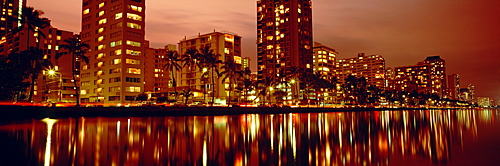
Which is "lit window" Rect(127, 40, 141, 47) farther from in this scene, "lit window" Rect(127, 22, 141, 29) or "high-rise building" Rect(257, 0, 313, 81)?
"high-rise building" Rect(257, 0, 313, 81)

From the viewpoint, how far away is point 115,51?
10706 cm

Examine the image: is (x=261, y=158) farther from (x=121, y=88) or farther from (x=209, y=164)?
(x=121, y=88)

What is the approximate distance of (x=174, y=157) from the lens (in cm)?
1394

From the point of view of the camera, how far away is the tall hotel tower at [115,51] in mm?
105188

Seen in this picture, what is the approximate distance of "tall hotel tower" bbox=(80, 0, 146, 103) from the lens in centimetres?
10519

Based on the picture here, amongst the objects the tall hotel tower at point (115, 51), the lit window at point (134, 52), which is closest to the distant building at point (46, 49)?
the tall hotel tower at point (115, 51)

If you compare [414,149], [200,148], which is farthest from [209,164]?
[414,149]

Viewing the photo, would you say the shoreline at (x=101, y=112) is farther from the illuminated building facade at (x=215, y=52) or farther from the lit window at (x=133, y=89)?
the illuminated building facade at (x=215, y=52)

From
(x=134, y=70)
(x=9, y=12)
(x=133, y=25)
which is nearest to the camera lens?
(x=133, y=25)

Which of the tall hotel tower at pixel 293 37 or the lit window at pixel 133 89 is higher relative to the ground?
the tall hotel tower at pixel 293 37

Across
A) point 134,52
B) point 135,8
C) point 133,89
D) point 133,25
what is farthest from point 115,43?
point 133,89

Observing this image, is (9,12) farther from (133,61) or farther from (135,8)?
(133,61)

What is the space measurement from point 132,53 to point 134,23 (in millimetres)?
9438

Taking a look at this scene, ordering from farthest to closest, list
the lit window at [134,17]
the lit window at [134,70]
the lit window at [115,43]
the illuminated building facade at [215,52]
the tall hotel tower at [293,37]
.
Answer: the tall hotel tower at [293,37], the illuminated building facade at [215,52], the lit window at [134,70], the lit window at [134,17], the lit window at [115,43]
